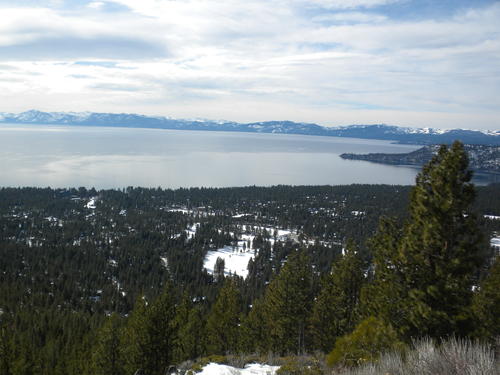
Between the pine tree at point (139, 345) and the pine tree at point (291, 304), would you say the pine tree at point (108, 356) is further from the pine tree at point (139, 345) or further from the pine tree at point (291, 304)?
the pine tree at point (291, 304)

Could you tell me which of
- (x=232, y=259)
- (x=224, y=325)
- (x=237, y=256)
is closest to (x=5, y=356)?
(x=224, y=325)

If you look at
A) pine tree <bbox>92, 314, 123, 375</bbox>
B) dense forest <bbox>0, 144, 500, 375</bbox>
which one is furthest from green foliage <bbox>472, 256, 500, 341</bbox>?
pine tree <bbox>92, 314, 123, 375</bbox>

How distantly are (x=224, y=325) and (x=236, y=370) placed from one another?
17009mm

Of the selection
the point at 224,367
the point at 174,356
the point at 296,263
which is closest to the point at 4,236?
the point at 174,356

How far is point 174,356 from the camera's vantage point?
30172 millimetres

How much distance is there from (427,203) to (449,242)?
1600mm

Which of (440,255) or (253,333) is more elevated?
(440,255)

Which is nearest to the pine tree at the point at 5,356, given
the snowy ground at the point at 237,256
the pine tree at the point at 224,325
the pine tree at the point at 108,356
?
the pine tree at the point at 108,356

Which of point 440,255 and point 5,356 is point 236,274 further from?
point 440,255

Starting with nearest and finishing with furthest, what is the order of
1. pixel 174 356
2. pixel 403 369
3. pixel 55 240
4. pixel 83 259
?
pixel 403 369, pixel 174 356, pixel 83 259, pixel 55 240

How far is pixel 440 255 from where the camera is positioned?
13266 mm

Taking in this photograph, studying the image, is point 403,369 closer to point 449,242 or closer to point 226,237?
point 449,242

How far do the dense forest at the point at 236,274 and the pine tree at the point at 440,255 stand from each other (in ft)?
0.16

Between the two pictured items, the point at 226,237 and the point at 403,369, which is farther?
the point at 226,237
